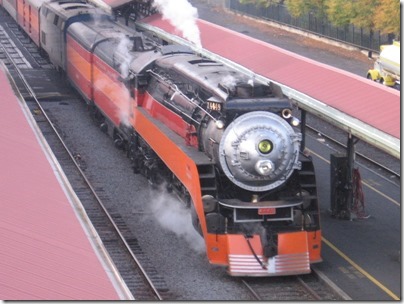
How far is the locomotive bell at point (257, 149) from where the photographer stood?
49.8 ft

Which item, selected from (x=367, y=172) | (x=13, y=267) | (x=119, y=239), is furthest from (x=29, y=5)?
(x=13, y=267)

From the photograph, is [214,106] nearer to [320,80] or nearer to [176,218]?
[176,218]

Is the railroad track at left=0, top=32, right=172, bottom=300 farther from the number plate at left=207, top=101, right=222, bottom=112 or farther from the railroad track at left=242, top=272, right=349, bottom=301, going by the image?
the number plate at left=207, top=101, right=222, bottom=112

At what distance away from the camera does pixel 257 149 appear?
15141 mm

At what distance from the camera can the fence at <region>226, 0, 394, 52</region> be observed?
43.7 meters

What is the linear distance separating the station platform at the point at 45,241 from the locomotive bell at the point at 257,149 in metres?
2.85

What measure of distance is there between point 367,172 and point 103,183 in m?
7.14

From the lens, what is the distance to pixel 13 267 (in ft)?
36.3

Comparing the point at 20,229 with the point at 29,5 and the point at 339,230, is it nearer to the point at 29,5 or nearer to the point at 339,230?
the point at 339,230

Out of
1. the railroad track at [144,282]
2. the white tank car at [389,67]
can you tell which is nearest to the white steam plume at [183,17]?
the white tank car at [389,67]

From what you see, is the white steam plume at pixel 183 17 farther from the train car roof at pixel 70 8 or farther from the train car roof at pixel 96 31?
the train car roof at pixel 70 8

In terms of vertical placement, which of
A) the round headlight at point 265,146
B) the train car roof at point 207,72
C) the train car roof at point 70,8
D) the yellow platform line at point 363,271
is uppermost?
the train car roof at point 70,8

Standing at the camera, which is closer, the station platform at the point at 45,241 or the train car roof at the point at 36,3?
the station platform at the point at 45,241

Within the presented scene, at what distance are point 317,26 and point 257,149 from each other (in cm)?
3520
